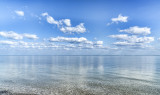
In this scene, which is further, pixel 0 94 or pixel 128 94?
pixel 128 94

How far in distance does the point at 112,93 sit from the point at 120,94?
172 cm

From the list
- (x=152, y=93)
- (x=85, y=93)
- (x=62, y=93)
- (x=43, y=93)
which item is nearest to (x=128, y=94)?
(x=152, y=93)

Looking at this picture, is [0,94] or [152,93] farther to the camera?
[152,93]

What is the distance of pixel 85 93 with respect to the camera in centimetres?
2669

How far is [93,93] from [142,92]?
A: 1170cm

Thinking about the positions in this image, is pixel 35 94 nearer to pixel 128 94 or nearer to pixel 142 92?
pixel 128 94

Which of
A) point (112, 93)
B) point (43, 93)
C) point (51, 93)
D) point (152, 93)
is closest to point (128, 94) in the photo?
point (112, 93)

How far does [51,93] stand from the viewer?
26.4 metres

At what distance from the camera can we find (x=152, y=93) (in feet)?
89.4

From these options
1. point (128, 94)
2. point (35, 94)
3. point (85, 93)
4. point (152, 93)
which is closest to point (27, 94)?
point (35, 94)

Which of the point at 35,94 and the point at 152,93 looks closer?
the point at 35,94

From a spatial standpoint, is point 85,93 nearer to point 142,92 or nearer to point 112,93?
point 112,93

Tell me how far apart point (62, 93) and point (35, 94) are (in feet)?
18.9

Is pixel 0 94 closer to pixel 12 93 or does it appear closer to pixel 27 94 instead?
pixel 12 93
